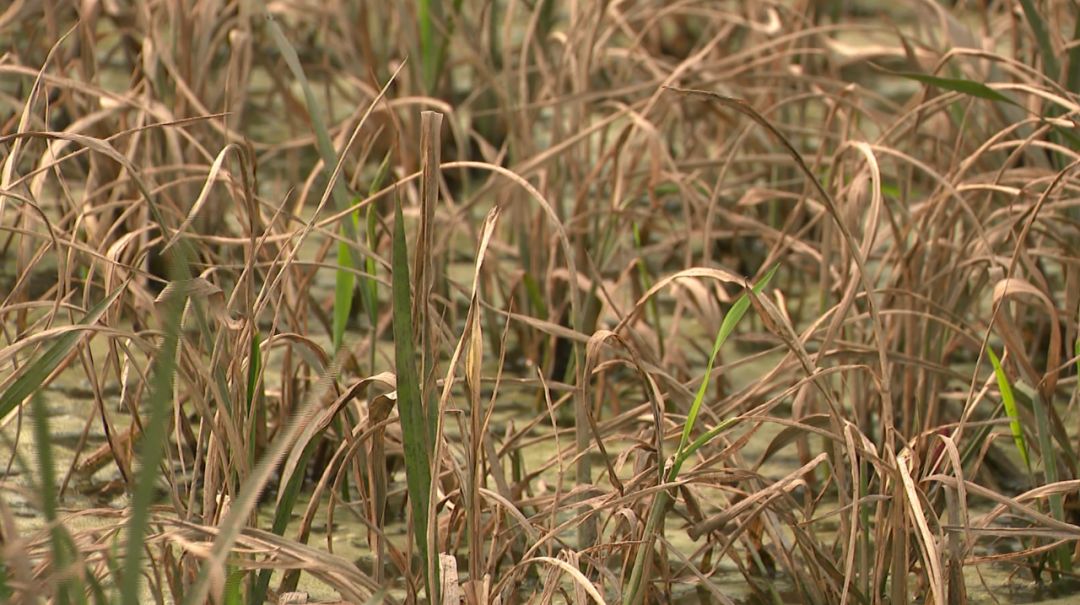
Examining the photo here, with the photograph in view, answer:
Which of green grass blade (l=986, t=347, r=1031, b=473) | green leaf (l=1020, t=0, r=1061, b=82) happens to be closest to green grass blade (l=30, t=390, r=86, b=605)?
green grass blade (l=986, t=347, r=1031, b=473)

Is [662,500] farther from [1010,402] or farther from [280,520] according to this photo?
[1010,402]

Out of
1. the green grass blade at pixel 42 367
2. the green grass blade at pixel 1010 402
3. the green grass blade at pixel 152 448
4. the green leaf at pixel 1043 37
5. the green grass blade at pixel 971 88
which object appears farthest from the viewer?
the green leaf at pixel 1043 37

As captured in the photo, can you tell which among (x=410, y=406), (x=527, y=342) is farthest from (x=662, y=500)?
(x=527, y=342)

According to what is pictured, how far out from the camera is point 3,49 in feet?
7.39

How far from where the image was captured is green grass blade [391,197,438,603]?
3.18 ft

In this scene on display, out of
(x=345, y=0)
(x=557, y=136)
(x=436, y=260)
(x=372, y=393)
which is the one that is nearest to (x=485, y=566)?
(x=372, y=393)

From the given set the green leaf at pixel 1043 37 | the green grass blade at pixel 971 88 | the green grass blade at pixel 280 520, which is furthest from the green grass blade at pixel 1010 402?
the green grass blade at pixel 280 520

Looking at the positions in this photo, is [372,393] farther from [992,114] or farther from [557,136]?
[992,114]

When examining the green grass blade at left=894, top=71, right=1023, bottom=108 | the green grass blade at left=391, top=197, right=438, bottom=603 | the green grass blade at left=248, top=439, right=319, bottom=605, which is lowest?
the green grass blade at left=248, top=439, right=319, bottom=605

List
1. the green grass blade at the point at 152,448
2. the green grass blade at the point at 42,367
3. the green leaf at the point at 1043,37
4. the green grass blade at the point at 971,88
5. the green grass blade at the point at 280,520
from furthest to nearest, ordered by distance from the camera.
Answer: the green leaf at the point at 1043,37, the green grass blade at the point at 971,88, the green grass blade at the point at 280,520, the green grass blade at the point at 42,367, the green grass blade at the point at 152,448

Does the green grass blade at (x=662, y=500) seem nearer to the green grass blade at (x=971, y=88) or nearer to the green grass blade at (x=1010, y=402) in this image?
the green grass blade at (x=1010, y=402)

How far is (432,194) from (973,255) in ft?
2.59

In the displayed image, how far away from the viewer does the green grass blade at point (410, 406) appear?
0.97 meters

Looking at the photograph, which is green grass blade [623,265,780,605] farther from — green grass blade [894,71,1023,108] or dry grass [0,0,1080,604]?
green grass blade [894,71,1023,108]
